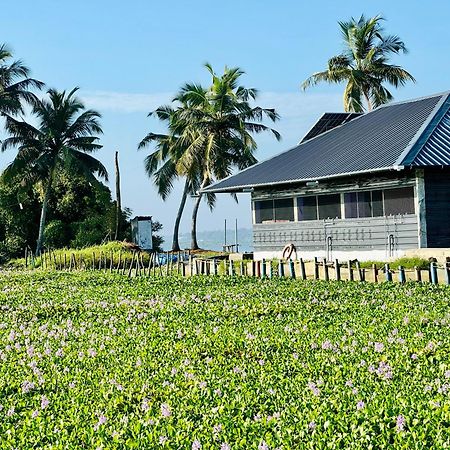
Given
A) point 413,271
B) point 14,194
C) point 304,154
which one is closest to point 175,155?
point 14,194

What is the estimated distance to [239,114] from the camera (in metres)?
41.6

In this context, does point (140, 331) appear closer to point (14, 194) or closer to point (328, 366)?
point (328, 366)

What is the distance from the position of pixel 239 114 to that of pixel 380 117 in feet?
40.0

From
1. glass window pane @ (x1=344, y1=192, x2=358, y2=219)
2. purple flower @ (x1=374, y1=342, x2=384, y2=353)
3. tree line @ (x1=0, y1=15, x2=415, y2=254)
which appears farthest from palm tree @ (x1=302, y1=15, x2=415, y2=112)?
purple flower @ (x1=374, y1=342, x2=384, y2=353)

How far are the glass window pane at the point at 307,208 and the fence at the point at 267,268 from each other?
6.46ft

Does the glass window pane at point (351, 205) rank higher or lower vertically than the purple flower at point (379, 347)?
higher

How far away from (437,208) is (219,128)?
19316 millimetres

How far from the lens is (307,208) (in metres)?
28.2

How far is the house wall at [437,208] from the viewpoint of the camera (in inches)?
935

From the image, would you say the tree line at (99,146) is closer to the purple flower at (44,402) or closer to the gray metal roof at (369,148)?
the gray metal roof at (369,148)

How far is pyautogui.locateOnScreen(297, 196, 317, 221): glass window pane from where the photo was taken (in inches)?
1096

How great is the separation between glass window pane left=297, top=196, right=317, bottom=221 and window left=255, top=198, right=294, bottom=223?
18.3 inches

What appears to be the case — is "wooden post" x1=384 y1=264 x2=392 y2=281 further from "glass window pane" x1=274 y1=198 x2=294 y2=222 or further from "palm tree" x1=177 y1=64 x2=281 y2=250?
"palm tree" x1=177 y1=64 x2=281 y2=250

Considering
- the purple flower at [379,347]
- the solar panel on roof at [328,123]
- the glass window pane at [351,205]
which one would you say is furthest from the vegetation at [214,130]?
the purple flower at [379,347]
